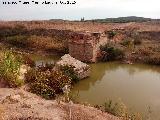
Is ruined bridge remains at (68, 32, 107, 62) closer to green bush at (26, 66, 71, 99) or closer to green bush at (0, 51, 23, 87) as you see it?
green bush at (26, 66, 71, 99)

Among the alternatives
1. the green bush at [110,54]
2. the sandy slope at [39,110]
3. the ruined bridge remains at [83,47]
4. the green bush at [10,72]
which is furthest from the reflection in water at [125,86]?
the green bush at [10,72]

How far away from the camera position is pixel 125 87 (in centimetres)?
1570

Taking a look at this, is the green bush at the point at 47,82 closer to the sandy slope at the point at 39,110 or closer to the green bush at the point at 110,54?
the sandy slope at the point at 39,110

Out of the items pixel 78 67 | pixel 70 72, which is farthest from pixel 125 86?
pixel 70 72

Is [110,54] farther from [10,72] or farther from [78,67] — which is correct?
[10,72]

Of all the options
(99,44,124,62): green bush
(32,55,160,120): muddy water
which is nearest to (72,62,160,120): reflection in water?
(32,55,160,120): muddy water

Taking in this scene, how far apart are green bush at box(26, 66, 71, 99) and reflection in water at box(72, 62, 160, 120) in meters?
0.91

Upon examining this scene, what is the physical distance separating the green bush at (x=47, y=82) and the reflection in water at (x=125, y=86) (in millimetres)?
907

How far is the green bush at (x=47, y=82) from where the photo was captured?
1352 centimetres

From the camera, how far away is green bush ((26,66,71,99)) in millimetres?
13523

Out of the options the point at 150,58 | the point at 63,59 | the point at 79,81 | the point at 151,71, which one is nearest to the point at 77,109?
the point at 79,81

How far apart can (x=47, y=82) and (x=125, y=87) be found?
376 centimetres

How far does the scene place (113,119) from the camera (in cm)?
1041

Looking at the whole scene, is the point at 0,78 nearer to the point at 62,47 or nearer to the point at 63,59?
the point at 63,59
